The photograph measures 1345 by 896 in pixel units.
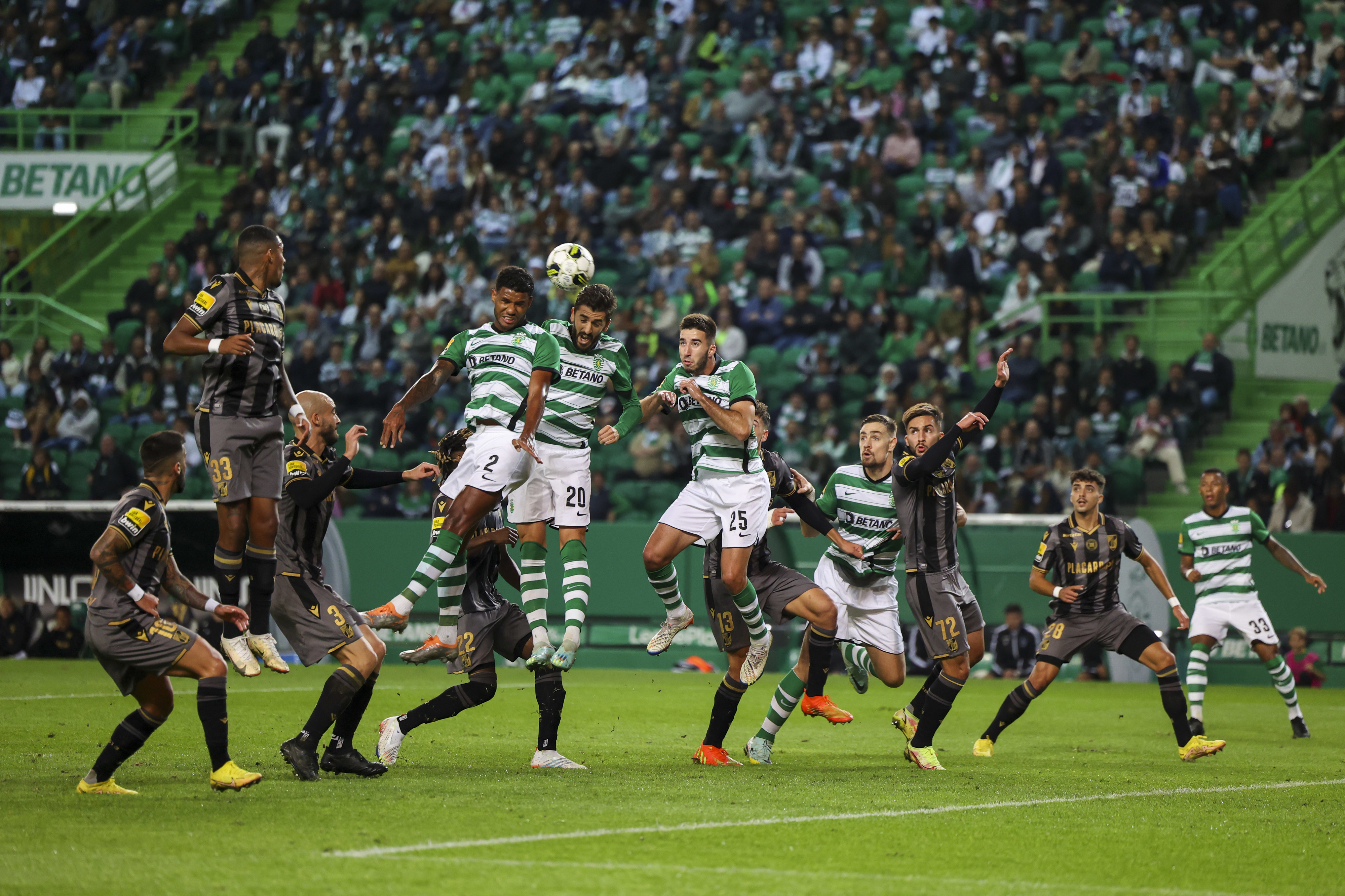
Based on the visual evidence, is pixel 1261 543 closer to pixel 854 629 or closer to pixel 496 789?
pixel 854 629

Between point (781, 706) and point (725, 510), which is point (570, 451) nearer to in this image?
point (725, 510)

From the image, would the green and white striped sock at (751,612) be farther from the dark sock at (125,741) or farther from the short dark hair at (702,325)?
the dark sock at (125,741)

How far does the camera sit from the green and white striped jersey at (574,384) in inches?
385

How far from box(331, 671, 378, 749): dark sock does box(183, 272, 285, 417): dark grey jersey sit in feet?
5.43

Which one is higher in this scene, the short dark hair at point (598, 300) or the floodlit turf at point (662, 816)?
the short dark hair at point (598, 300)

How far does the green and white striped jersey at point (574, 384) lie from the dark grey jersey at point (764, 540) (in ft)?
3.55

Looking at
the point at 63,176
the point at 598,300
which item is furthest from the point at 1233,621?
the point at 63,176

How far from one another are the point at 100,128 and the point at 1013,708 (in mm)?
23812

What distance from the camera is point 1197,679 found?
13.0m

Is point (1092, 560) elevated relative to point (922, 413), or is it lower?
lower

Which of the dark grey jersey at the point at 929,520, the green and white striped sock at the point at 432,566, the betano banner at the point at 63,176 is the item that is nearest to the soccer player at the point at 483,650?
the green and white striped sock at the point at 432,566

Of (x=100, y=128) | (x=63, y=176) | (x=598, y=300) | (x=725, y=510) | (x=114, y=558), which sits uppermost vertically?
(x=100, y=128)

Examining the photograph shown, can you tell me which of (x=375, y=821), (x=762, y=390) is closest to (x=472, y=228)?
(x=762, y=390)

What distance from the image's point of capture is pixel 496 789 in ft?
27.2
